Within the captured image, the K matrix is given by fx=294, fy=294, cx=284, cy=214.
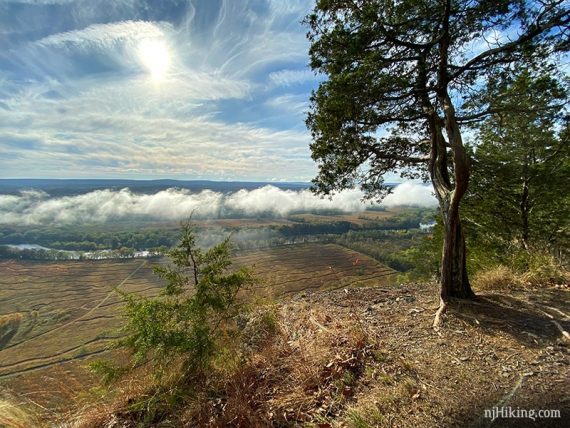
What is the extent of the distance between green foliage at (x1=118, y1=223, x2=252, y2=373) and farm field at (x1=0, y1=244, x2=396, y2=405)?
2450 centimetres

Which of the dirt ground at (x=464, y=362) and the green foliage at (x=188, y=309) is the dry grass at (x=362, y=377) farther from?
the green foliage at (x=188, y=309)

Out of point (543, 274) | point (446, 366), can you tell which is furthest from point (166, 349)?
point (543, 274)

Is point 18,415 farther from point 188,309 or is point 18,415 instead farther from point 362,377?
point 362,377

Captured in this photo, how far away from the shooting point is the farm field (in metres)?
50.8

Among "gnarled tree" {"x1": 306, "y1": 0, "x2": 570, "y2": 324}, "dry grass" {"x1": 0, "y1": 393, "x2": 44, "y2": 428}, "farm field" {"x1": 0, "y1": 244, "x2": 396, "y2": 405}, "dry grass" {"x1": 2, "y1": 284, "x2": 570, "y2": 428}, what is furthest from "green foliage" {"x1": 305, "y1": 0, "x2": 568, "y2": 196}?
"farm field" {"x1": 0, "y1": 244, "x2": 396, "y2": 405}

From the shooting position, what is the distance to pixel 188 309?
482 cm

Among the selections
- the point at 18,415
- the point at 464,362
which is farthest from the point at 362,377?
the point at 18,415

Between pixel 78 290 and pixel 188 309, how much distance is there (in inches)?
4199

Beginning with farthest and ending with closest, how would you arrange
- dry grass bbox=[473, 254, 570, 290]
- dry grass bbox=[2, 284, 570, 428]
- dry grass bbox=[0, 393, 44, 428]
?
1. dry grass bbox=[473, 254, 570, 290]
2. dry grass bbox=[0, 393, 44, 428]
3. dry grass bbox=[2, 284, 570, 428]

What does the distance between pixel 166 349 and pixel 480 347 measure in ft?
15.6

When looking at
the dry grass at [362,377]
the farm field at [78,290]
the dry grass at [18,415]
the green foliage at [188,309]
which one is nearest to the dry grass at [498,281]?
the dry grass at [362,377]

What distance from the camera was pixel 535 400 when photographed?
10.3 ft

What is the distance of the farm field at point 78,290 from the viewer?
5081 centimetres

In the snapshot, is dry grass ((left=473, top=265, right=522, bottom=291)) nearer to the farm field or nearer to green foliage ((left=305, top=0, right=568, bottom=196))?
green foliage ((left=305, top=0, right=568, bottom=196))
